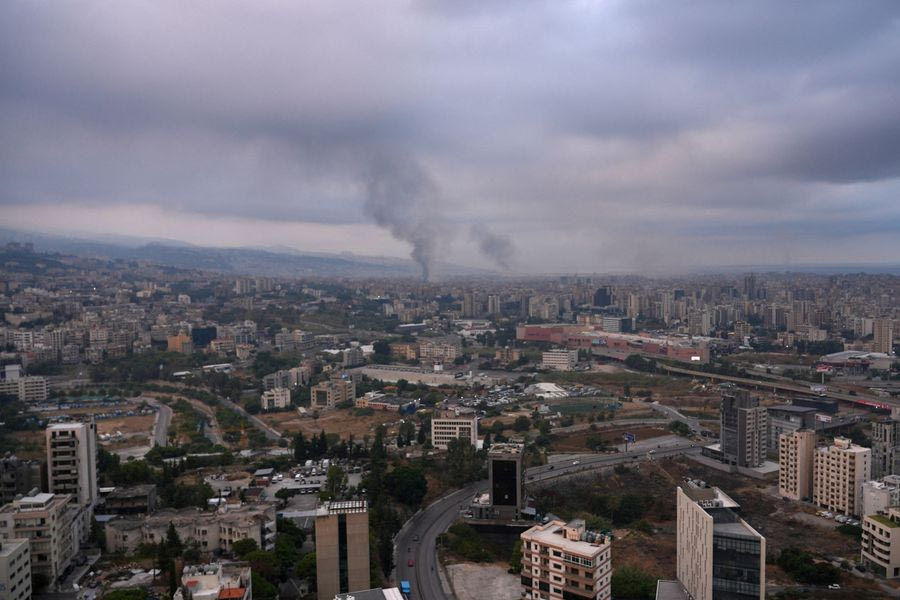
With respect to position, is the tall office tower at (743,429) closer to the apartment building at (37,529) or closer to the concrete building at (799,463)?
the concrete building at (799,463)

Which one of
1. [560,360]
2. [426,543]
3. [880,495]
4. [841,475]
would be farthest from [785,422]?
[560,360]

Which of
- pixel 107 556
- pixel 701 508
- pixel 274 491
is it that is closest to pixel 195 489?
pixel 274 491

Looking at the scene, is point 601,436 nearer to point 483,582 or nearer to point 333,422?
point 333,422

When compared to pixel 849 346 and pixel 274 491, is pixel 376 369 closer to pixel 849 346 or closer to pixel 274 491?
pixel 274 491

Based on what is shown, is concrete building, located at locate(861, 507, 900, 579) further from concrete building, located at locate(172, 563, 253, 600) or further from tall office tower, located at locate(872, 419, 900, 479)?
concrete building, located at locate(172, 563, 253, 600)

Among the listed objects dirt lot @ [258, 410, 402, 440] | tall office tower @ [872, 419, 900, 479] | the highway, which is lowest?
dirt lot @ [258, 410, 402, 440]

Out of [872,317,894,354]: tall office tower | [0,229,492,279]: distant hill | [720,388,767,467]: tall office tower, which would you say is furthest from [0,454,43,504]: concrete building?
[0,229,492,279]: distant hill
